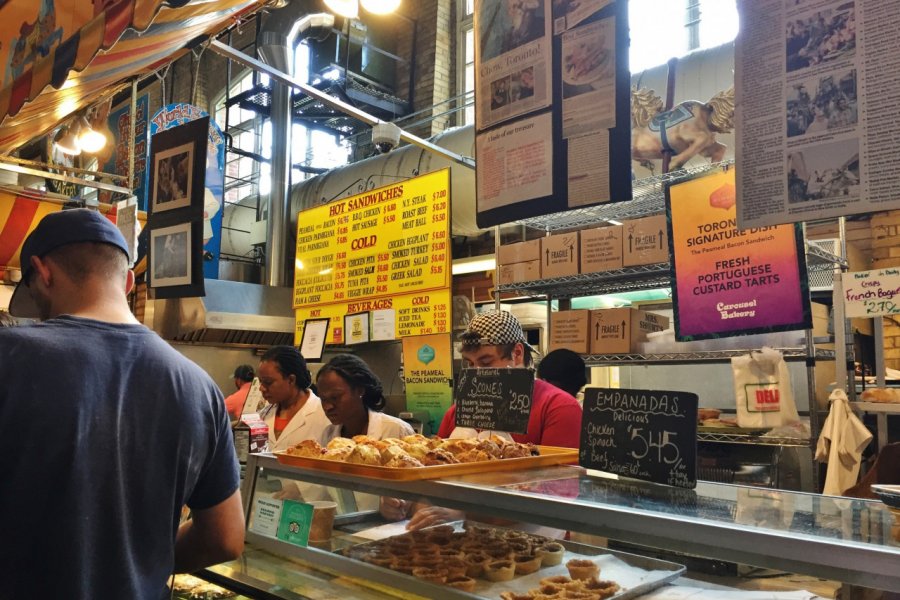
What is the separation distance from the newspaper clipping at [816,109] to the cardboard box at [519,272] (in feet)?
10.7

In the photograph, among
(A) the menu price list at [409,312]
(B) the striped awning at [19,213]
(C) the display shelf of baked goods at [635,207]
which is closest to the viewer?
(C) the display shelf of baked goods at [635,207]

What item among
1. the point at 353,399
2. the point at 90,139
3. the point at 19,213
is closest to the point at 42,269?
the point at 353,399

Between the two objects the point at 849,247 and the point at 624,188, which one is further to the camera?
the point at 849,247

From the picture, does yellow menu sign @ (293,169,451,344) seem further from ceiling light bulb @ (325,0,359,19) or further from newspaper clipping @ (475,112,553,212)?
newspaper clipping @ (475,112,553,212)

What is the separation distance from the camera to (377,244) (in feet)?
19.9

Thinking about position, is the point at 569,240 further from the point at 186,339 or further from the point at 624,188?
the point at 186,339

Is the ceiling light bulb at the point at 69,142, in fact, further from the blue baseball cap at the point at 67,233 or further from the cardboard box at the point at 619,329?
the blue baseball cap at the point at 67,233

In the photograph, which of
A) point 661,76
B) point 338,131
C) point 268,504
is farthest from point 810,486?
point 338,131

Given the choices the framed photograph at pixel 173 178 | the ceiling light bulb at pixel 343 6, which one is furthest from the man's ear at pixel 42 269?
the ceiling light bulb at pixel 343 6

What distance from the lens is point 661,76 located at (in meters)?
5.45

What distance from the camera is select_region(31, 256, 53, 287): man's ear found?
1.66 meters

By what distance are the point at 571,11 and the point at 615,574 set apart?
1.64 metres

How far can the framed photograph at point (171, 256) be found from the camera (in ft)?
13.4

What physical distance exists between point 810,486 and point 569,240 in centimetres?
215
